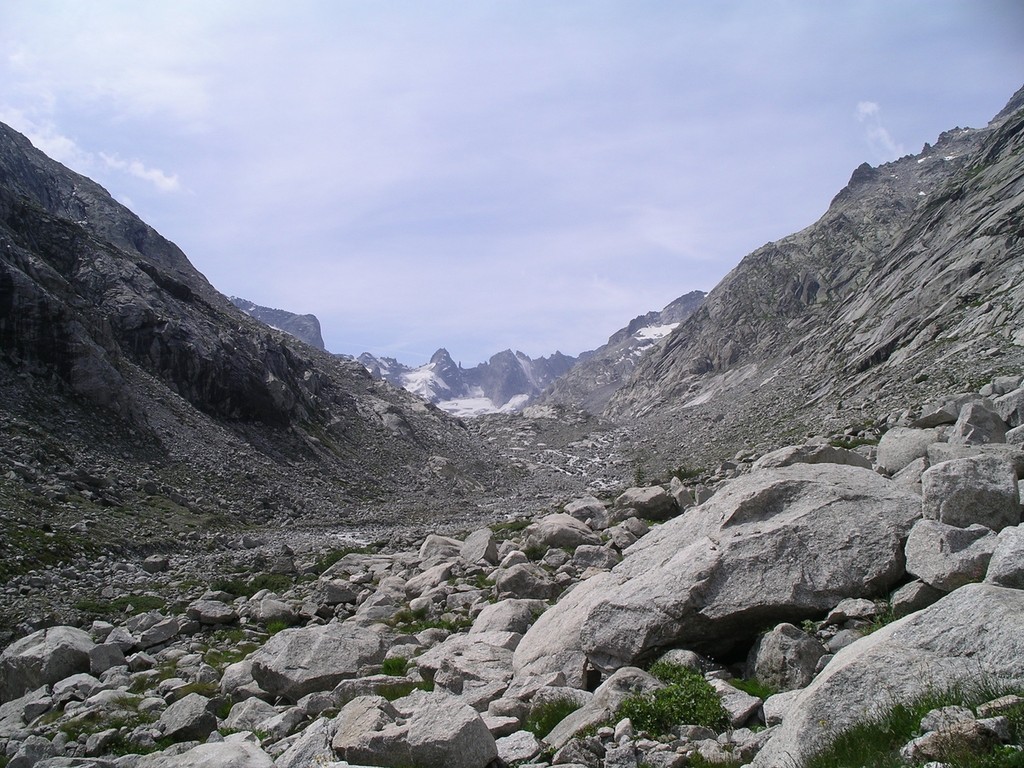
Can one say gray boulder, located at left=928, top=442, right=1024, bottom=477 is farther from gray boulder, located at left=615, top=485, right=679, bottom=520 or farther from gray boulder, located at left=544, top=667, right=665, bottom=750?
gray boulder, located at left=615, top=485, right=679, bottom=520

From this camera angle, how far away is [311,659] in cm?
1397

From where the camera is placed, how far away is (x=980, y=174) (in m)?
100

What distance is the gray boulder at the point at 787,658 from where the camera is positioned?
9312mm

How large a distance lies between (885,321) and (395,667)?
91.1m

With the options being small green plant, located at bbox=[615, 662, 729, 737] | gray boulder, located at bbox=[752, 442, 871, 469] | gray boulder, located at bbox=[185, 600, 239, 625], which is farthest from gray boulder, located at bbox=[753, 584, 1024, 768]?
gray boulder, located at bbox=[185, 600, 239, 625]

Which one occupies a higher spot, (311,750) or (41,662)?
(311,750)

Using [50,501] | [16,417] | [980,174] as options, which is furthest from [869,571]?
[980,174]

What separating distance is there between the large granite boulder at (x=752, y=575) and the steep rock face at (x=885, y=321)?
1444 inches

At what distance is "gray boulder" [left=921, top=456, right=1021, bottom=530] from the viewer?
10.4 meters

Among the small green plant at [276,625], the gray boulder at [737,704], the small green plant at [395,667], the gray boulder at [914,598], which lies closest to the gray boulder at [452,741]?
the gray boulder at [737,704]

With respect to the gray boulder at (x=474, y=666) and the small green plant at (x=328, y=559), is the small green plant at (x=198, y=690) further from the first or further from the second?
the small green plant at (x=328, y=559)

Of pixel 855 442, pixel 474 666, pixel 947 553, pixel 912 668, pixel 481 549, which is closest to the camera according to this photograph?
pixel 912 668

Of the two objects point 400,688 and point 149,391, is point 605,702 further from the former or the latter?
point 149,391

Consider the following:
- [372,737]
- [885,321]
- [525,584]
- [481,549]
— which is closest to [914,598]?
[372,737]
